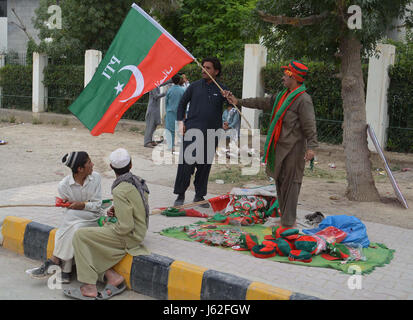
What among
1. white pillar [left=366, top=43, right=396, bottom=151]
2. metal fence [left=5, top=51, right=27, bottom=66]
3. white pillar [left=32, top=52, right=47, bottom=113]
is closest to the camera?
white pillar [left=366, top=43, right=396, bottom=151]

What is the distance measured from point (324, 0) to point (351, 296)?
16.6 feet

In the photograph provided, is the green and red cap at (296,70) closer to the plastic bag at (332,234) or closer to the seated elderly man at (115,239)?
the plastic bag at (332,234)

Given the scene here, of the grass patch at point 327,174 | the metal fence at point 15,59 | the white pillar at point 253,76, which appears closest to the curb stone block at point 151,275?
the grass patch at point 327,174

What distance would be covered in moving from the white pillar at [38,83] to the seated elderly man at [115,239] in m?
16.1

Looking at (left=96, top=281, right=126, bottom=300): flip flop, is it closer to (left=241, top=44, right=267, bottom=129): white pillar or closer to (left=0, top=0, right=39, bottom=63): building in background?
(left=241, top=44, right=267, bottom=129): white pillar

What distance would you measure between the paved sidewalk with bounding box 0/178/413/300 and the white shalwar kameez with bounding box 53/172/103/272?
0.67 meters

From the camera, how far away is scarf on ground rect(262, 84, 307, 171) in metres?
5.63

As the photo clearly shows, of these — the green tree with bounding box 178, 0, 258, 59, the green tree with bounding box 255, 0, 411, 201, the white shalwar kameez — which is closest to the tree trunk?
the green tree with bounding box 255, 0, 411, 201

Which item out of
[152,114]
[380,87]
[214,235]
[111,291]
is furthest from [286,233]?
[152,114]

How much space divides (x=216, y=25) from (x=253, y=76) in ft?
23.6

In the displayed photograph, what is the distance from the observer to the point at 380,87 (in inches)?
474

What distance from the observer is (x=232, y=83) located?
14.8 meters
